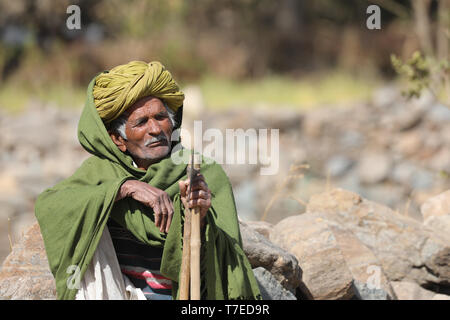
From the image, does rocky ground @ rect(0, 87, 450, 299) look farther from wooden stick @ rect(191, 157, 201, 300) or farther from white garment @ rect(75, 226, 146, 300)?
wooden stick @ rect(191, 157, 201, 300)

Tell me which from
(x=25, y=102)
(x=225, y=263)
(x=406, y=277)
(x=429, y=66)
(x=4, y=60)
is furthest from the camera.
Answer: (x=4, y=60)

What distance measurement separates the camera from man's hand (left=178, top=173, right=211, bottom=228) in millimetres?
2611

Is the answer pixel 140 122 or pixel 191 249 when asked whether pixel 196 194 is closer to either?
pixel 191 249

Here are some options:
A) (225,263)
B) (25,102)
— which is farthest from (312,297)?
(25,102)

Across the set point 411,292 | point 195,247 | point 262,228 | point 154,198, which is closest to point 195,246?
point 195,247

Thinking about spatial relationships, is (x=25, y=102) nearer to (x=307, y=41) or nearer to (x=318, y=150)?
(x=318, y=150)

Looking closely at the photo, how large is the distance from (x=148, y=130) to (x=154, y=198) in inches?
14.9

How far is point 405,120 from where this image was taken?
1465cm

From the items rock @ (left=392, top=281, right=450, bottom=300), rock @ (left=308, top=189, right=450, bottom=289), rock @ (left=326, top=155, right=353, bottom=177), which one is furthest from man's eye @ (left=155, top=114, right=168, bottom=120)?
rock @ (left=326, top=155, right=353, bottom=177)

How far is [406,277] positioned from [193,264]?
2026 millimetres

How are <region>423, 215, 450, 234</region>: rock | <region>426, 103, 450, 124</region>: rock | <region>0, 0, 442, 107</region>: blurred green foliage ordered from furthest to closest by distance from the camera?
<region>0, 0, 442, 107</region>: blurred green foliage, <region>426, 103, 450, 124</region>: rock, <region>423, 215, 450, 234</region>: rock

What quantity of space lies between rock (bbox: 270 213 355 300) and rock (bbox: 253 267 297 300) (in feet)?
1.11

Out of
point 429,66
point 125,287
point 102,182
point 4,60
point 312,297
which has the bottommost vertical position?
point 312,297

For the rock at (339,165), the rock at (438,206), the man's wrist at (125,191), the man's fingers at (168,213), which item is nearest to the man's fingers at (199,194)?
the man's fingers at (168,213)
